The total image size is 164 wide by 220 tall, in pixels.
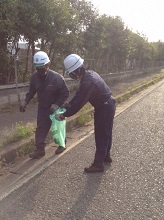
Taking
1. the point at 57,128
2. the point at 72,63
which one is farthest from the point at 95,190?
the point at 72,63

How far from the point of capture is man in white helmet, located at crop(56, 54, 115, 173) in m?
3.81

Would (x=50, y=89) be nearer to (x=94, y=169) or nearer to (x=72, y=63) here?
(x=72, y=63)

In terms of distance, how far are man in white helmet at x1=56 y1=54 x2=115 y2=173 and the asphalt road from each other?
331 millimetres

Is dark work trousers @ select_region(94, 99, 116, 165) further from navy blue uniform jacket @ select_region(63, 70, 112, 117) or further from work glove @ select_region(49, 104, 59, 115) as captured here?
work glove @ select_region(49, 104, 59, 115)

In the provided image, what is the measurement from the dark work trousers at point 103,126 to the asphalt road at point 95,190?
0.87 ft

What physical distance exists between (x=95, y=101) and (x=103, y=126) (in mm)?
399

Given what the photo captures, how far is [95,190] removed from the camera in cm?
348

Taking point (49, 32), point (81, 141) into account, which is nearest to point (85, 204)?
point (81, 141)

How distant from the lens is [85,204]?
3139 millimetres

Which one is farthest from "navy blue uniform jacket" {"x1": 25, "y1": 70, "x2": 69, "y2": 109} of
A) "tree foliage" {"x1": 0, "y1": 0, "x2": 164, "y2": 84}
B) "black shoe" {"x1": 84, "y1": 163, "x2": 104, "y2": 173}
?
"tree foliage" {"x1": 0, "y1": 0, "x2": 164, "y2": 84}

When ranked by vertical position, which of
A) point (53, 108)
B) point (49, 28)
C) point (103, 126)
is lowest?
point (103, 126)

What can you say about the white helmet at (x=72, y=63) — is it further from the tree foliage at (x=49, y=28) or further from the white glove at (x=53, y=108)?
the tree foliage at (x=49, y=28)

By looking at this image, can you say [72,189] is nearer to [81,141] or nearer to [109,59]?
[81,141]

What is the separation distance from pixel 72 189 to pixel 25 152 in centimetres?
155
